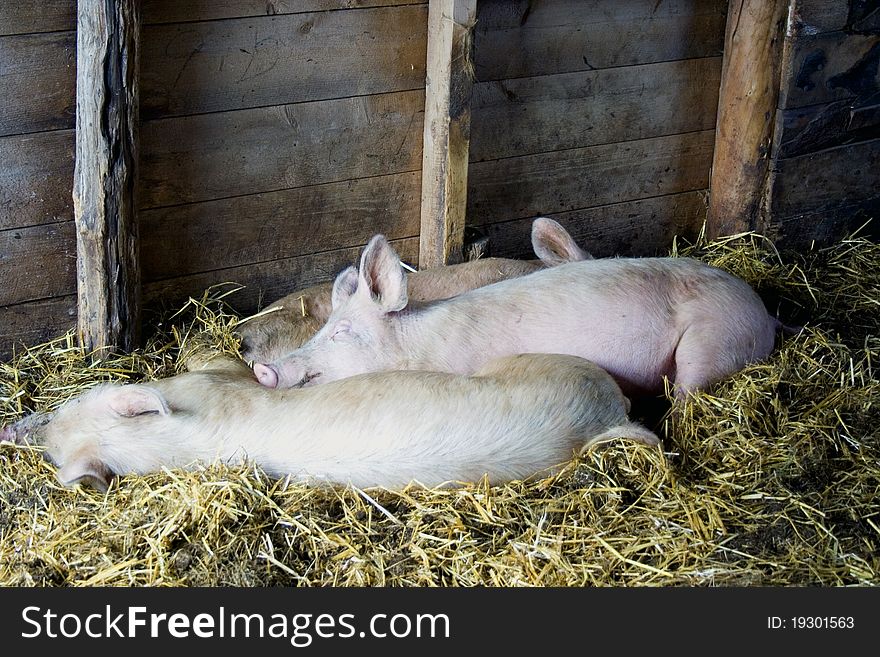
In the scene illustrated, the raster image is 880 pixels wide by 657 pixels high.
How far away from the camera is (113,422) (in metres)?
3.03

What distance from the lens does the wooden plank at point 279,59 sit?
3.66 metres

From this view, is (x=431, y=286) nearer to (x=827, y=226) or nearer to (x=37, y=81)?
(x=37, y=81)

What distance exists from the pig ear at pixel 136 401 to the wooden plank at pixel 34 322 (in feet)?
2.90

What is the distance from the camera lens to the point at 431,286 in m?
4.00

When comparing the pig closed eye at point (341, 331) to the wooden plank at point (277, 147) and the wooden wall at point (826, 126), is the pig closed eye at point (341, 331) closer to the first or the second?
the wooden plank at point (277, 147)

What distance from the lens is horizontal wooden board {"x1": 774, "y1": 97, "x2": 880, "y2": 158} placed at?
462cm

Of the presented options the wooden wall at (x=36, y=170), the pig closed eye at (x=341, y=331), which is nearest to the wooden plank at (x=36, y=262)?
the wooden wall at (x=36, y=170)

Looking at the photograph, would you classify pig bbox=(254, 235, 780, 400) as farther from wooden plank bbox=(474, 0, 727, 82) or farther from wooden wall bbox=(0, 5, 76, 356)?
wooden plank bbox=(474, 0, 727, 82)

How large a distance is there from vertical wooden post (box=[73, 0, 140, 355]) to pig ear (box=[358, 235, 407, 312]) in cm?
81

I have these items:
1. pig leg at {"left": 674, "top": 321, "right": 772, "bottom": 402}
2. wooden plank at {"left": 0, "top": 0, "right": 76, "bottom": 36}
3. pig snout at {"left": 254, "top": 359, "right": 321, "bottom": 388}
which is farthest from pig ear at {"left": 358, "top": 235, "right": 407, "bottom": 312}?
wooden plank at {"left": 0, "top": 0, "right": 76, "bottom": 36}

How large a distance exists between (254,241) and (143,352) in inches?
23.9

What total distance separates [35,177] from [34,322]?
52cm

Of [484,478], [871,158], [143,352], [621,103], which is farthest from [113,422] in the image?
[871,158]

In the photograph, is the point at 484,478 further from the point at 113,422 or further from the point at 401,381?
the point at 113,422
